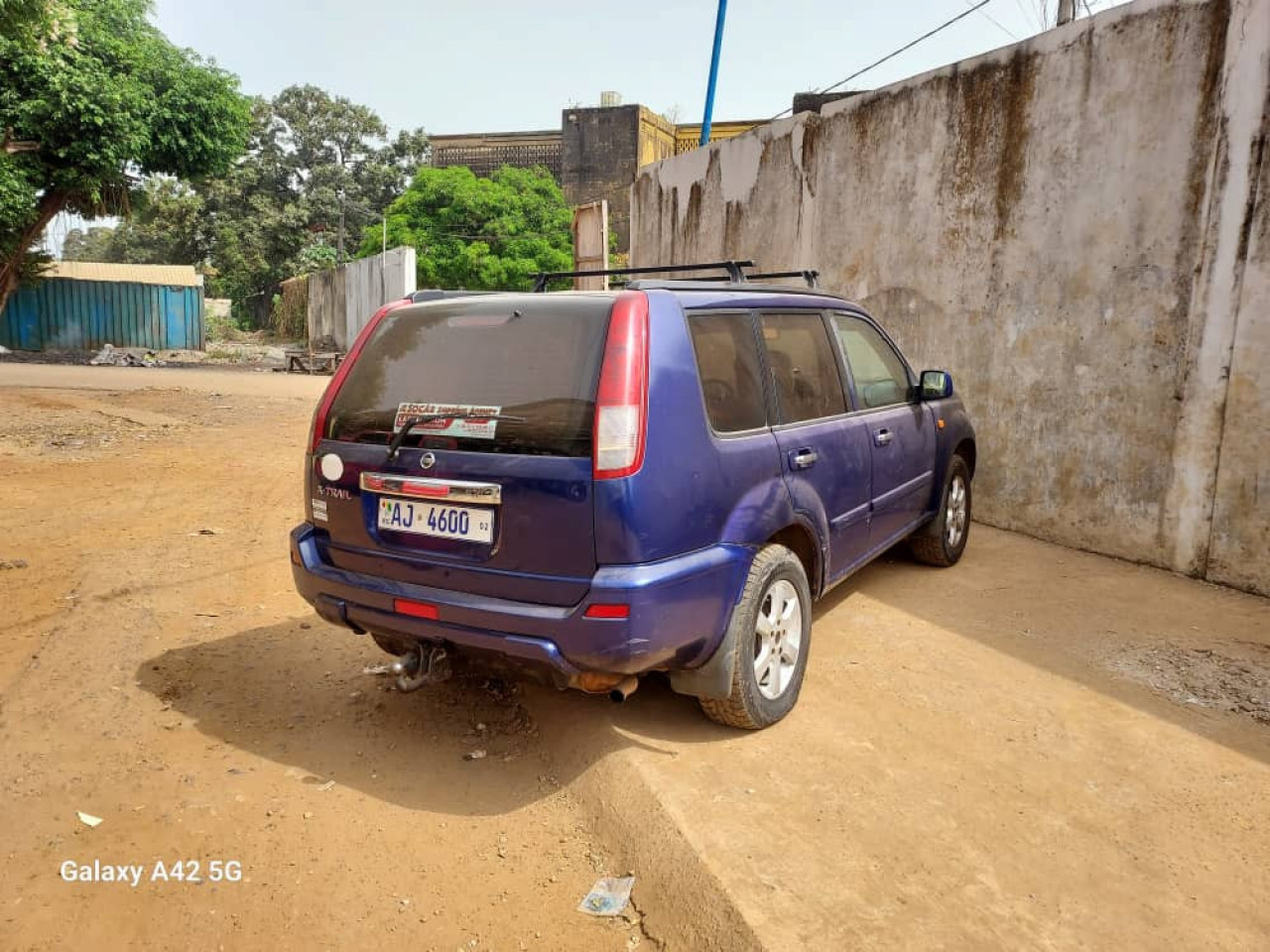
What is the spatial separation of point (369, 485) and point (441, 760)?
3.28 ft

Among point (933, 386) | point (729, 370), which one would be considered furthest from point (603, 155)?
point (729, 370)

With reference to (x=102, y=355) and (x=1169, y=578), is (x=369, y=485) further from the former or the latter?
(x=102, y=355)

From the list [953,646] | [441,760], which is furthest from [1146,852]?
[441,760]

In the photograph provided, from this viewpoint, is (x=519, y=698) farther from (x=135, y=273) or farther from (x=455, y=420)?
(x=135, y=273)

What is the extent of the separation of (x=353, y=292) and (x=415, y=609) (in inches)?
911

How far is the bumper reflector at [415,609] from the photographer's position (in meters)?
2.85

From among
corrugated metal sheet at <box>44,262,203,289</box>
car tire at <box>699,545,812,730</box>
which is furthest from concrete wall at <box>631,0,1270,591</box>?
corrugated metal sheet at <box>44,262,203,289</box>

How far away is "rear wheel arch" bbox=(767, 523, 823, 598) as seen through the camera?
337 centimetres

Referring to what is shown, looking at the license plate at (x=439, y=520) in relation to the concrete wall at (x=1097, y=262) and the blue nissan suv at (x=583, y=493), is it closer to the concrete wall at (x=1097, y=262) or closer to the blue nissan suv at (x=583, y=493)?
the blue nissan suv at (x=583, y=493)

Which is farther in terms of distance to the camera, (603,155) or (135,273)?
(135,273)

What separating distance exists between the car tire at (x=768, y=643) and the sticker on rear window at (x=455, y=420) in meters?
1.04

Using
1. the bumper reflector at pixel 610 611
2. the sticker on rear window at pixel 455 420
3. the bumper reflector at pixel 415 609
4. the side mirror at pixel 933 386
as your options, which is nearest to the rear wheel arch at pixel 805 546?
the bumper reflector at pixel 610 611

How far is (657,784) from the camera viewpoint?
9.30 feet

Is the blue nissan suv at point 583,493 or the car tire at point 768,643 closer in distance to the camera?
the blue nissan suv at point 583,493
